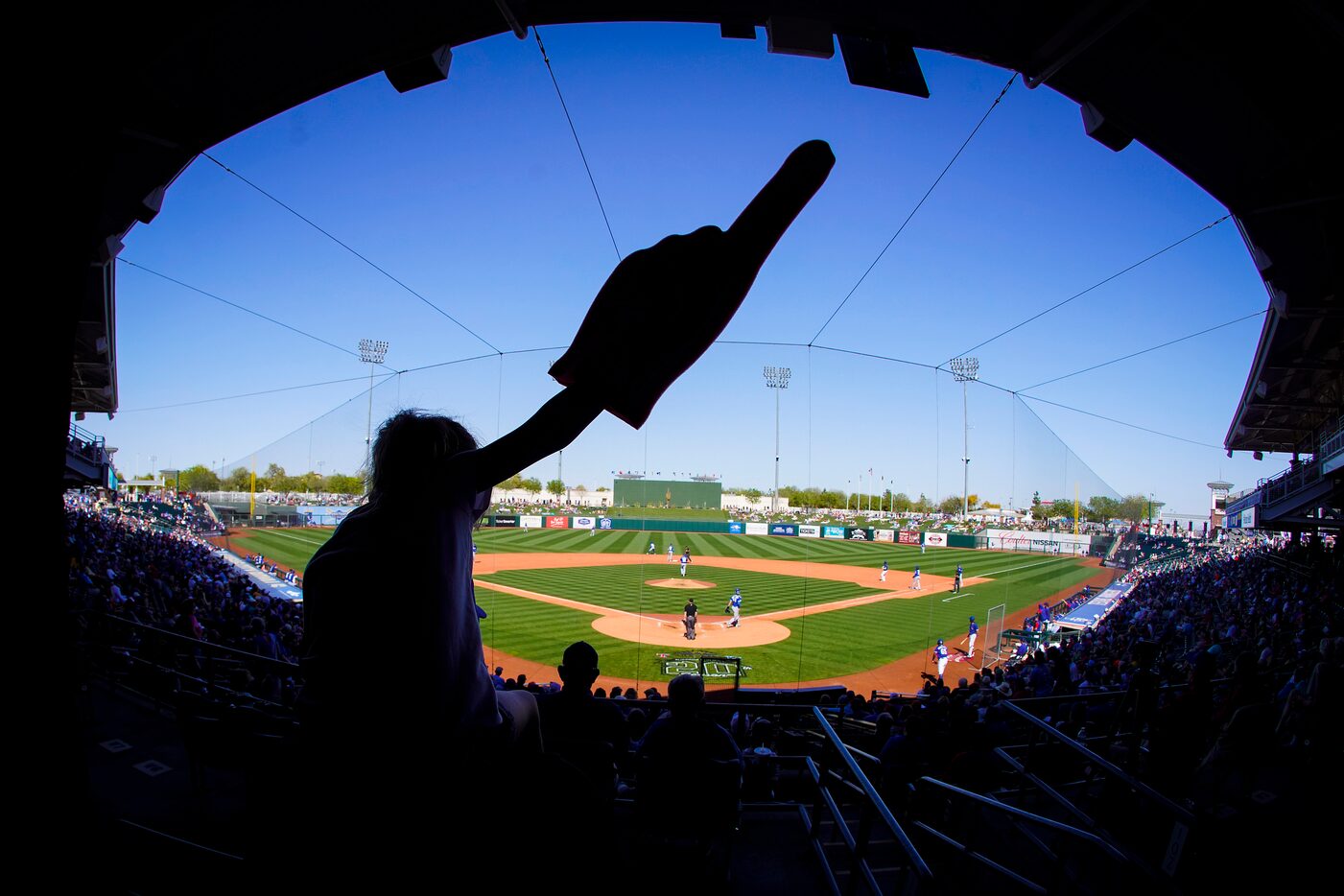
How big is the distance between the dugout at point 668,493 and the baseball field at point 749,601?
400cm

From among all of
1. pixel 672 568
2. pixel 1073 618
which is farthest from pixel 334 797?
pixel 672 568

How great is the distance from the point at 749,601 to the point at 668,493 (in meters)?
6.65

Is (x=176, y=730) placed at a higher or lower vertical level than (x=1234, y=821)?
higher

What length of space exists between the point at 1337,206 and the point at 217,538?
38.0m

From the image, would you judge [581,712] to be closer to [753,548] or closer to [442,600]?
[442,600]

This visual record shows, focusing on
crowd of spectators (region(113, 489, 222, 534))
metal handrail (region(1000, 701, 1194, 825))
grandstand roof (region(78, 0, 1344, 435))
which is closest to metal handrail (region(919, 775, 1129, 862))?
metal handrail (region(1000, 701, 1194, 825))

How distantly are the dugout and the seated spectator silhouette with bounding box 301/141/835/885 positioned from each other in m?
17.8

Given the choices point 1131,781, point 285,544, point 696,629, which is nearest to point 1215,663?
point 1131,781

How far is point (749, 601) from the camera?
24.7m

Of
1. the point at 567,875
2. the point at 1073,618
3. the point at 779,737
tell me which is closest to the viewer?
the point at 567,875

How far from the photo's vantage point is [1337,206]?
7527 mm

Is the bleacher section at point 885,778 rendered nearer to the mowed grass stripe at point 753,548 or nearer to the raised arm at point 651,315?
the raised arm at point 651,315

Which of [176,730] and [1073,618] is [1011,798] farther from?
[1073,618]

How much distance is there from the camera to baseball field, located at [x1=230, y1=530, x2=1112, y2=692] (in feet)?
55.0
